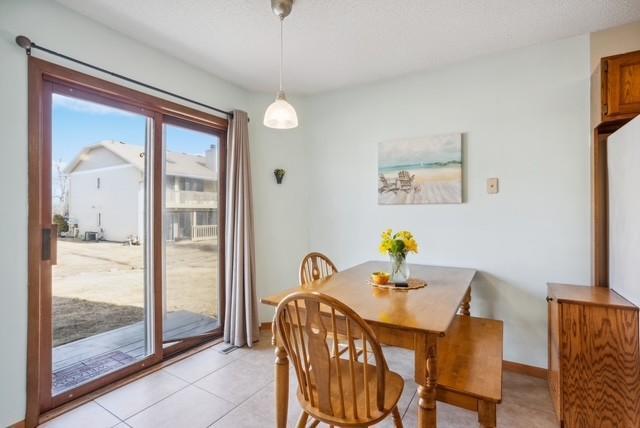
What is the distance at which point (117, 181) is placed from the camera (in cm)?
240

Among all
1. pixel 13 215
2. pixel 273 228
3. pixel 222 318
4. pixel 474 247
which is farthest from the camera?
pixel 273 228

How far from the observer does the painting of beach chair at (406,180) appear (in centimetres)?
286

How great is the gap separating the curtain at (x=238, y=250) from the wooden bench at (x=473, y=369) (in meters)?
1.78

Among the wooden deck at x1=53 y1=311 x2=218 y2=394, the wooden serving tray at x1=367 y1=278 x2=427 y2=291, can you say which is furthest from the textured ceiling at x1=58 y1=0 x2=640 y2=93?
the wooden deck at x1=53 y1=311 x2=218 y2=394

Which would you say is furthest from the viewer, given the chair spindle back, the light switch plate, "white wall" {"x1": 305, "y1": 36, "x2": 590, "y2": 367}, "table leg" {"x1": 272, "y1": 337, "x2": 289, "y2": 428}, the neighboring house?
the light switch plate

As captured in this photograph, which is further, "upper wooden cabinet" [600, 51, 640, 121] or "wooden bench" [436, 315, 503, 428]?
"upper wooden cabinet" [600, 51, 640, 121]

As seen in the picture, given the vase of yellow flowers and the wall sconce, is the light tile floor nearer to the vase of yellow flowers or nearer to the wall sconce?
the vase of yellow flowers

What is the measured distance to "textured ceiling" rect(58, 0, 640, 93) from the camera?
1.92 m

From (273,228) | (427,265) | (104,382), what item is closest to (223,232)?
(273,228)

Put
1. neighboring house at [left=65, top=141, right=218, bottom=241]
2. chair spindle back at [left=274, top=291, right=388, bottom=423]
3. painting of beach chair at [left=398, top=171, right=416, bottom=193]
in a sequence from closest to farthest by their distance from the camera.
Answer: chair spindle back at [left=274, top=291, right=388, bottom=423], neighboring house at [left=65, top=141, right=218, bottom=241], painting of beach chair at [left=398, top=171, right=416, bottom=193]

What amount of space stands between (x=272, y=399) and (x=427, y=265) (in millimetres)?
1658

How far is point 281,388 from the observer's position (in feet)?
5.16

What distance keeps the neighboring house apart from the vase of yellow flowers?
5.93ft

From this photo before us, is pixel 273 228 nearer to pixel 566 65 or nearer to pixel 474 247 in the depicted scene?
pixel 474 247
